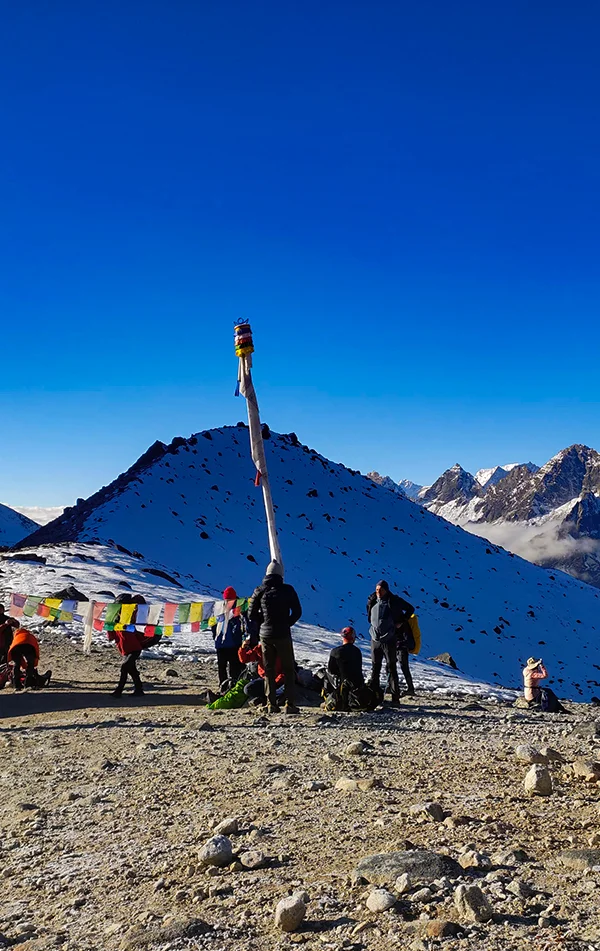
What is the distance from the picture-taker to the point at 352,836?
5703mm

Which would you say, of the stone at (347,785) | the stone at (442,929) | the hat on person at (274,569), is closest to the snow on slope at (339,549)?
the hat on person at (274,569)

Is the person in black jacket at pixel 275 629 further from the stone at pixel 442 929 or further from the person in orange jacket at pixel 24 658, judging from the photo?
the stone at pixel 442 929

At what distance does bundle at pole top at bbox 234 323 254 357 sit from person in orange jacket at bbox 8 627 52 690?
994cm

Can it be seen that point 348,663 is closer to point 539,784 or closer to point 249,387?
point 539,784

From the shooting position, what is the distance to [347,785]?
7.02 metres

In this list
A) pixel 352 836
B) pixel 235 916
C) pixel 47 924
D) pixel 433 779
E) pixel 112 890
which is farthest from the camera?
pixel 433 779

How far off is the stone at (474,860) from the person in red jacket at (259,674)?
7.79 metres

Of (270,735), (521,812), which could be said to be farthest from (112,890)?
(270,735)

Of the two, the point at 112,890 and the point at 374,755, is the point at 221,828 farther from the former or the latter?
the point at 374,755

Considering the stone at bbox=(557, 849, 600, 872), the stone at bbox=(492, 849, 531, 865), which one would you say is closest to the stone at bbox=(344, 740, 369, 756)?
the stone at bbox=(492, 849, 531, 865)

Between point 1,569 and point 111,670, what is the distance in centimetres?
1512

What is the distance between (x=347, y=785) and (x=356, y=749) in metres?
1.51

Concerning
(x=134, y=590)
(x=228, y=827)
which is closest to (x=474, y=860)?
(x=228, y=827)

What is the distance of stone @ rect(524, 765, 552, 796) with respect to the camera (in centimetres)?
634
